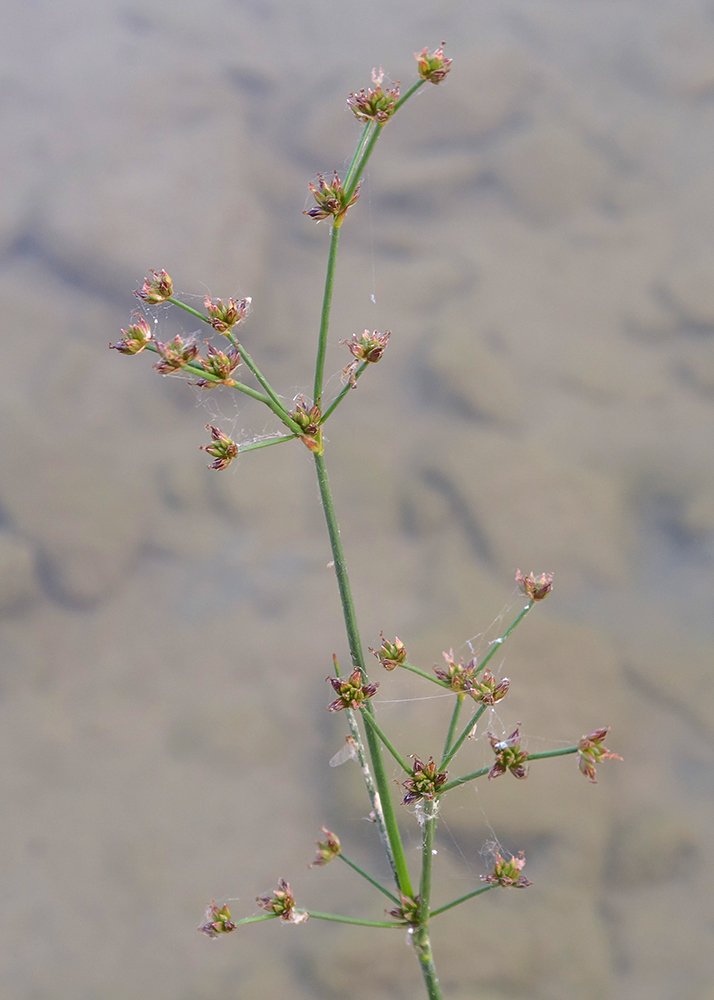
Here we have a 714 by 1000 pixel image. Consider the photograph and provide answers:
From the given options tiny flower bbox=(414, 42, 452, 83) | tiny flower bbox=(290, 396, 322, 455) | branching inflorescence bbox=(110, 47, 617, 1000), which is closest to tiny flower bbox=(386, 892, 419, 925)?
branching inflorescence bbox=(110, 47, 617, 1000)

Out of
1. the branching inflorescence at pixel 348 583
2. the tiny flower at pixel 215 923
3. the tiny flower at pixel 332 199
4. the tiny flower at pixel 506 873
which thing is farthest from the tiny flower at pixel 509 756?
the tiny flower at pixel 332 199

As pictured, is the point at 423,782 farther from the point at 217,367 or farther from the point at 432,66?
the point at 432,66

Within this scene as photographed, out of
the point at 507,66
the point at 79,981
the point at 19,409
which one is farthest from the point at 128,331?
the point at 507,66

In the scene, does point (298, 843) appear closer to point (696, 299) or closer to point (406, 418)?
point (406, 418)

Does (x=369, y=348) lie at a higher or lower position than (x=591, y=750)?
higher

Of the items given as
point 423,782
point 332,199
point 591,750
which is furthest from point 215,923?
point 332,199

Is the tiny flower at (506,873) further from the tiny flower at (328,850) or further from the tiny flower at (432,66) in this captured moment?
the tiny flower at (432,66)
